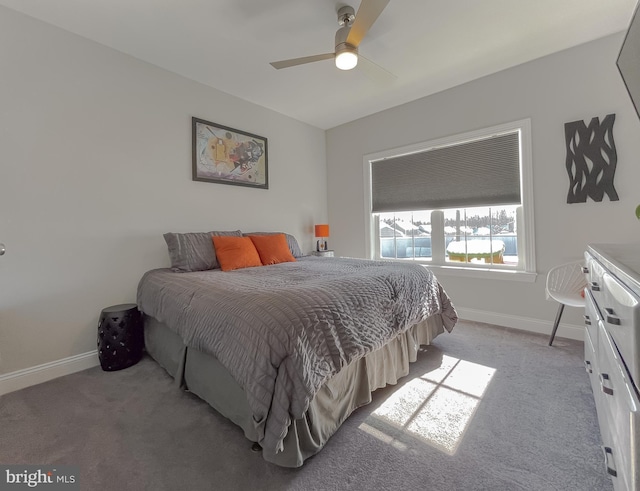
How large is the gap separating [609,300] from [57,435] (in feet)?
8.58

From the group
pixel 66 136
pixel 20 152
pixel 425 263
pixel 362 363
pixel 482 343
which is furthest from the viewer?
pixel 425 263

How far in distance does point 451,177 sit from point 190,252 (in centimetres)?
306

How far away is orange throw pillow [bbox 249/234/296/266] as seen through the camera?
294cm

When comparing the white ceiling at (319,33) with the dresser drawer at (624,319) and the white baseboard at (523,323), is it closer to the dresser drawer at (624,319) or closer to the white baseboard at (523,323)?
the dresser drawer at (624,319)

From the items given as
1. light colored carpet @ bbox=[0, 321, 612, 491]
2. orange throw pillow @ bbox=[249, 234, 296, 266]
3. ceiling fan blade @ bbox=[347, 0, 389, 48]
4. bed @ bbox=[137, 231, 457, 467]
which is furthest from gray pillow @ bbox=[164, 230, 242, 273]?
ceiling fan blade @ bbox=[347, 0, 389, 48]

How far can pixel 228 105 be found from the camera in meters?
3.29

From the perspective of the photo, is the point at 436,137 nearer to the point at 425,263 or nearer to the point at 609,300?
the point at 425,263

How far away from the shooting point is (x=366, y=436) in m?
1.43

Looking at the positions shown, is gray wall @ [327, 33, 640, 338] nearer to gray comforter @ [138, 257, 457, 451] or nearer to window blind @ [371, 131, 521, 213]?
window blind @ [371, 131, 521, 213]

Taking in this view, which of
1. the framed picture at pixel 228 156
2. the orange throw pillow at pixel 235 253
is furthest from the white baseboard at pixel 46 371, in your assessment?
the framed picture at pixel 228 156

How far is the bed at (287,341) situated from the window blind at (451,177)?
1.53 m

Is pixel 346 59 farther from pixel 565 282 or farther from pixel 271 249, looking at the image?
pixel 565 282

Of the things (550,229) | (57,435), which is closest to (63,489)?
(57,435)

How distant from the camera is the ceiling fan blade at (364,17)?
1617mm
